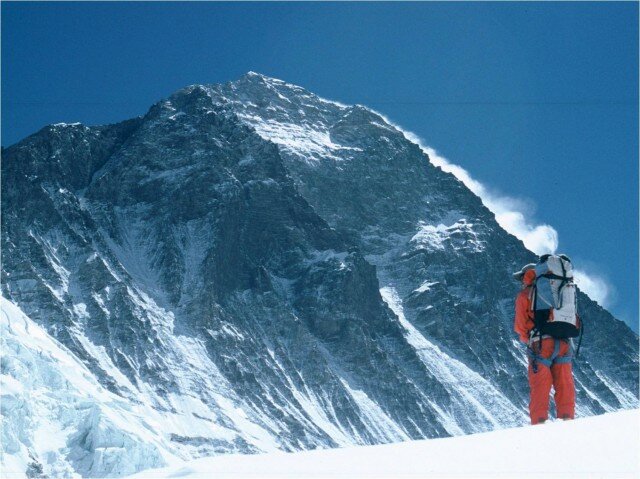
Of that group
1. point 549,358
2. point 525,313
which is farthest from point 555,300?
point 549,358

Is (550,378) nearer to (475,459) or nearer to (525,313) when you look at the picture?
(525,313)

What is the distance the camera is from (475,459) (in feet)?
32.8

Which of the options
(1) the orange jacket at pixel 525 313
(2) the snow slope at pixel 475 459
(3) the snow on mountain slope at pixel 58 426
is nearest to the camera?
(2) the snow slope at pixel 475 459

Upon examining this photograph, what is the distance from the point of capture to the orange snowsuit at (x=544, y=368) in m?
14.1

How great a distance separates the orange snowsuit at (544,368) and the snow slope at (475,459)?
292 centimetres

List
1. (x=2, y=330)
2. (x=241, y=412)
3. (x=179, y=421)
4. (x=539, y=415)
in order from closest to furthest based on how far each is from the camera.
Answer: (x=539, y=415) < (x=2, y=330) < (x=179, y=421) < (x=241, y=412)

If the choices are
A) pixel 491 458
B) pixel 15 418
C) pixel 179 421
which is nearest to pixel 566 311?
pixel 491 458

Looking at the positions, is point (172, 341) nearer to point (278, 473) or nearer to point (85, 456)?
point (85, 456)

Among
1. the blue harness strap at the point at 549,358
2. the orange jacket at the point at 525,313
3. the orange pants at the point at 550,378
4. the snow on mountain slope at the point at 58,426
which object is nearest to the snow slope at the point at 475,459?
the orange pants at the point at 550,378

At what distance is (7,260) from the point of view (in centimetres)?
19038

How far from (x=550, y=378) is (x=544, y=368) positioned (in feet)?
0.59

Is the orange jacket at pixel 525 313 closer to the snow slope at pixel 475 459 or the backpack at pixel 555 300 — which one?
the backpack at pixel 555 300

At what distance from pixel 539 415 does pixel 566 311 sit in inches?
61.3

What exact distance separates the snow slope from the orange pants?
2.91 metres
